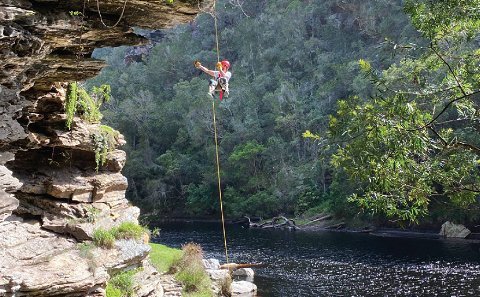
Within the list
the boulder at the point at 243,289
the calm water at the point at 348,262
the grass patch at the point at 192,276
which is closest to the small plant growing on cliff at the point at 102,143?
the grass patch at the point at 192,276

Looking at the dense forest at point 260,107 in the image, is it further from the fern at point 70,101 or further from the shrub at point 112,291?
the shrub at point 112,291

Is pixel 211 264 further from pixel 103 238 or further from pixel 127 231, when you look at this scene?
pixel 103 238

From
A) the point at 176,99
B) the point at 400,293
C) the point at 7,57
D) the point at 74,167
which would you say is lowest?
the point at 400,293

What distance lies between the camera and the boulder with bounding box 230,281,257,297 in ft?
Result: 58.3

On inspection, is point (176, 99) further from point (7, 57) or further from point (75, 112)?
point (7, 57)

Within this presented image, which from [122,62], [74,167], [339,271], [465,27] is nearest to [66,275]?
[74,167]

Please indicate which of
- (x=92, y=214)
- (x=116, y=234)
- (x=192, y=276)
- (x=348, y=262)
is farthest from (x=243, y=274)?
(x=92, y=214)

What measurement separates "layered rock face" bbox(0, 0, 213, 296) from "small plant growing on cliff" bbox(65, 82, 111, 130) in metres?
0.18

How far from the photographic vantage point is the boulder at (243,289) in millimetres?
17775

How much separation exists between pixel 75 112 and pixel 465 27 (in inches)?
345

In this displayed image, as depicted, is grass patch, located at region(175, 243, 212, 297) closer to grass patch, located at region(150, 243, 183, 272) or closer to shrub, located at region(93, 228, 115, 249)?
grass patch, located at region(150, 243, 183, 272)

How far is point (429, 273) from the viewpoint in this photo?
21375 mm

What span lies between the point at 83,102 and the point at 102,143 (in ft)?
3.44

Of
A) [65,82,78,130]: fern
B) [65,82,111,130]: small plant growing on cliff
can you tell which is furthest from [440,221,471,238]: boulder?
[65,82,78,130]: fern
